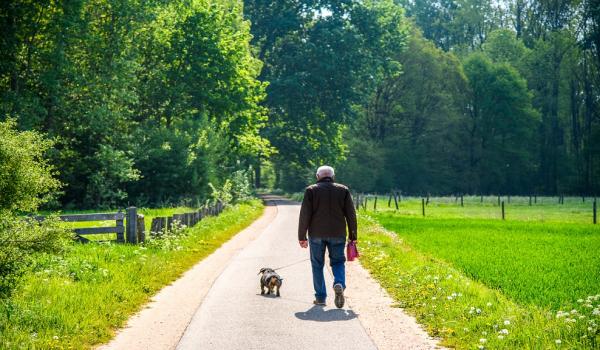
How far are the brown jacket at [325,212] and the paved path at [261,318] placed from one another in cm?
127

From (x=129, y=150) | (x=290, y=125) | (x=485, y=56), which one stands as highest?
(x=485, y=56)

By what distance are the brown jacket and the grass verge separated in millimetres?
1730

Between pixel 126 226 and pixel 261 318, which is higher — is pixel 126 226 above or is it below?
above

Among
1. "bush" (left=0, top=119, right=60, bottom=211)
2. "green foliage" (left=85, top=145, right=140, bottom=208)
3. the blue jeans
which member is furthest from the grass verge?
"green foliage" (left=85, top=145, right=140, bottom=208)

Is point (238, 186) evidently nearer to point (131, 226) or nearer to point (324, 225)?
point (131, 226)

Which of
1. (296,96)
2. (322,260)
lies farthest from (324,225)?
(296,96)

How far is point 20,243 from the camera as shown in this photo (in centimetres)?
923

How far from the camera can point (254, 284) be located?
44.2 feet

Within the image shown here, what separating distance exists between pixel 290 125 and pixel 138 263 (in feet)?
168

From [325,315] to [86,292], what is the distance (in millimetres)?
4113

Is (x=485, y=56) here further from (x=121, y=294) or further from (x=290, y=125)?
(x=121, y=294)

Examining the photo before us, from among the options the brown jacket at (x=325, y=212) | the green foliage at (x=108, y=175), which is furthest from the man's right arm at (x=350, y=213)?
the green foliage at (x=108, y=175)

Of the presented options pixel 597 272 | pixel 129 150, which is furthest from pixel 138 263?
pixel 129 150

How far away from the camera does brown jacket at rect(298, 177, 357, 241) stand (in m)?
11.2
